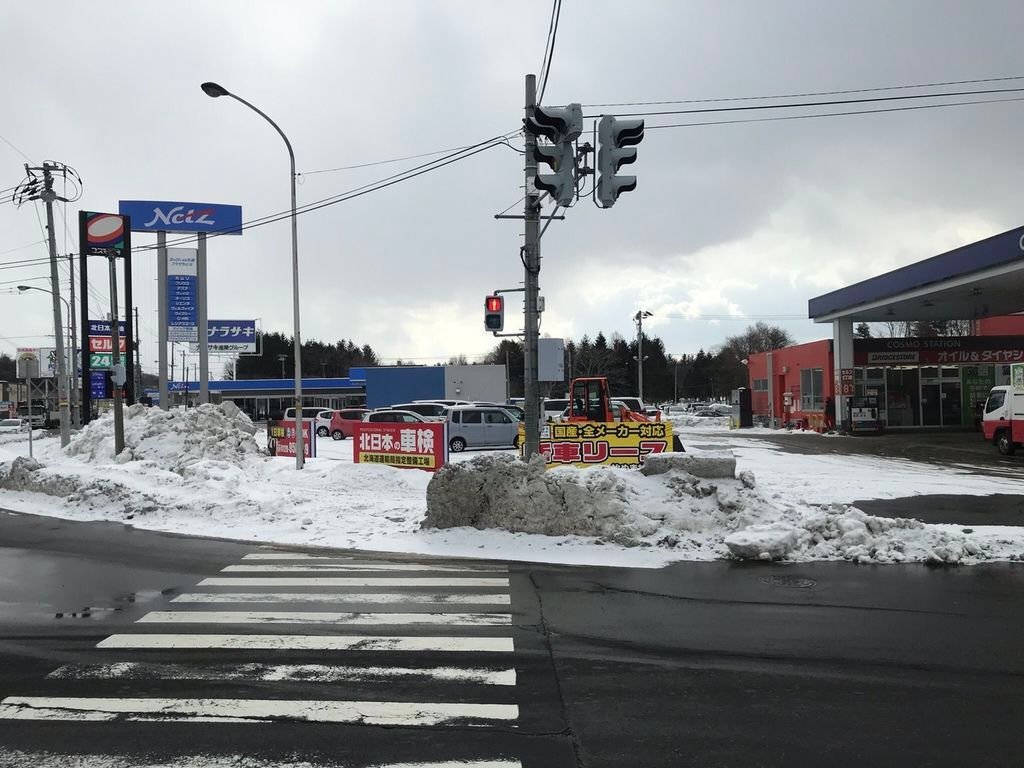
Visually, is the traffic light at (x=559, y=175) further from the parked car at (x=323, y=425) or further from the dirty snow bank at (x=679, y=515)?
the parked car at (x=323, y=425)

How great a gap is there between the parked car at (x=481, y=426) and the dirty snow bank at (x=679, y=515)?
1549 cm

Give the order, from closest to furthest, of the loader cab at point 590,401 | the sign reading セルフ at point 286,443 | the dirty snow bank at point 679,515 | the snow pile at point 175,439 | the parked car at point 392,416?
the dirty snow bank at point 679,515
the snow pile at point 175,439
the loader cab at point 590,401
the sign reading セルフ at point 286,443
the parked car at point 392,416

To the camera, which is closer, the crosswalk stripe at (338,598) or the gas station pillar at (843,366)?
the crosswalk stripe at (338,598)

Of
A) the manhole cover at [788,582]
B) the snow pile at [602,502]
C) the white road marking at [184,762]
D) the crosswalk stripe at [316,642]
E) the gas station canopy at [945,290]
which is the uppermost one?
the gas station canopy at [945,290]

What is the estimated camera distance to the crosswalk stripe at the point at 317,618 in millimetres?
6320

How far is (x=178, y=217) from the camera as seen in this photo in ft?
78.6

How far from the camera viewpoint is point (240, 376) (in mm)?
114562

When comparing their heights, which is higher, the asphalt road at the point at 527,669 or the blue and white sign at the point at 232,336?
the blue and white sign at the point at 232,336

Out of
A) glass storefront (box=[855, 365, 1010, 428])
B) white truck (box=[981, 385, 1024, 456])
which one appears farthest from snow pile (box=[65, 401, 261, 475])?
glass storefront (box=[855, 365, 1010, 428])

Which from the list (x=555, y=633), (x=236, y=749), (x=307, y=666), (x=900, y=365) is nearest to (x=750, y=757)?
(x=555, y=633)

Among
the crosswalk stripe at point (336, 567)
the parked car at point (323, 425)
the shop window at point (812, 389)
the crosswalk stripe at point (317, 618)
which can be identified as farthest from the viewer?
the shop window at point (812, 389)

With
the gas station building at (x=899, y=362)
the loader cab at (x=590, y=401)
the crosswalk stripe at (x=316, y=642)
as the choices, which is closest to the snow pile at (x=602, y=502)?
the crosswalk stripe at (x=316, y=642)

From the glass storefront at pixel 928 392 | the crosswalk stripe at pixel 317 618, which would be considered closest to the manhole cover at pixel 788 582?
the crosswalk stripe at pixel 317 618

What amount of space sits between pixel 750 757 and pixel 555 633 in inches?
92.3
